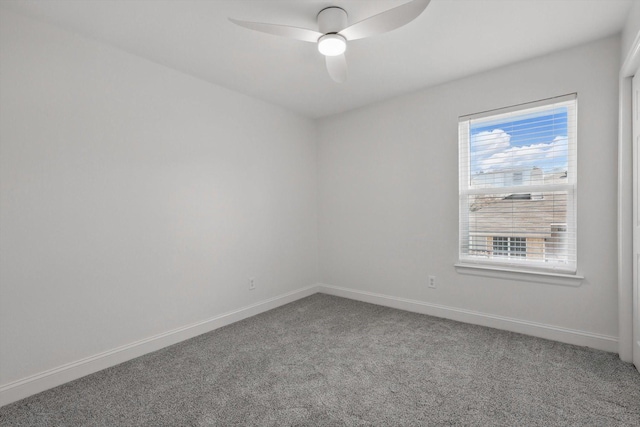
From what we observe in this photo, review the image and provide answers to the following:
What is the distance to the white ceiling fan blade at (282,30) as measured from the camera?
1868 mm

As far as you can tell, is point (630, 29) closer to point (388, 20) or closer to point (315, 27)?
point (388, 20)

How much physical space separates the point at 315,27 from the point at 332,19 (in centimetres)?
27

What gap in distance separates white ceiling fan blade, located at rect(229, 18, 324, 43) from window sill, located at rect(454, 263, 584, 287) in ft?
8.35

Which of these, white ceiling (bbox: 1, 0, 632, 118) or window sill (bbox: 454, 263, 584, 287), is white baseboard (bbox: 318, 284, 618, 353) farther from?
white ceiling (bbox: 1, 0, 632, 118)

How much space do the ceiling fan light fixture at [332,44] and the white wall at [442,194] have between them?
164cm

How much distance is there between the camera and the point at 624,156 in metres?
2.27

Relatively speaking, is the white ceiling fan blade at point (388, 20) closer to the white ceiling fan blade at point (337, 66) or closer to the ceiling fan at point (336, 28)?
the ceiling fan at point (336, 28)

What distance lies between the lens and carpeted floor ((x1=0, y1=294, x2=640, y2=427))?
1.79 meters

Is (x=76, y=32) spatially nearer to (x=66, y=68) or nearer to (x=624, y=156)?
(x=66, y=68)

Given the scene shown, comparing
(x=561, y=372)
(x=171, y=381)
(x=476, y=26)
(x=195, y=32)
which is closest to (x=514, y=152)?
(x=476, y=26)

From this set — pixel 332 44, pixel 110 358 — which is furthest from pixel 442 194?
pixel 110 358

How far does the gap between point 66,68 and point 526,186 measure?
3.84 m

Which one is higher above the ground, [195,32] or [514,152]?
[195,32]

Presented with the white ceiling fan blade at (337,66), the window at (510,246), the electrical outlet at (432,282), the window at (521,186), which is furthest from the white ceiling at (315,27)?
the electrical outlet at (432,282)
